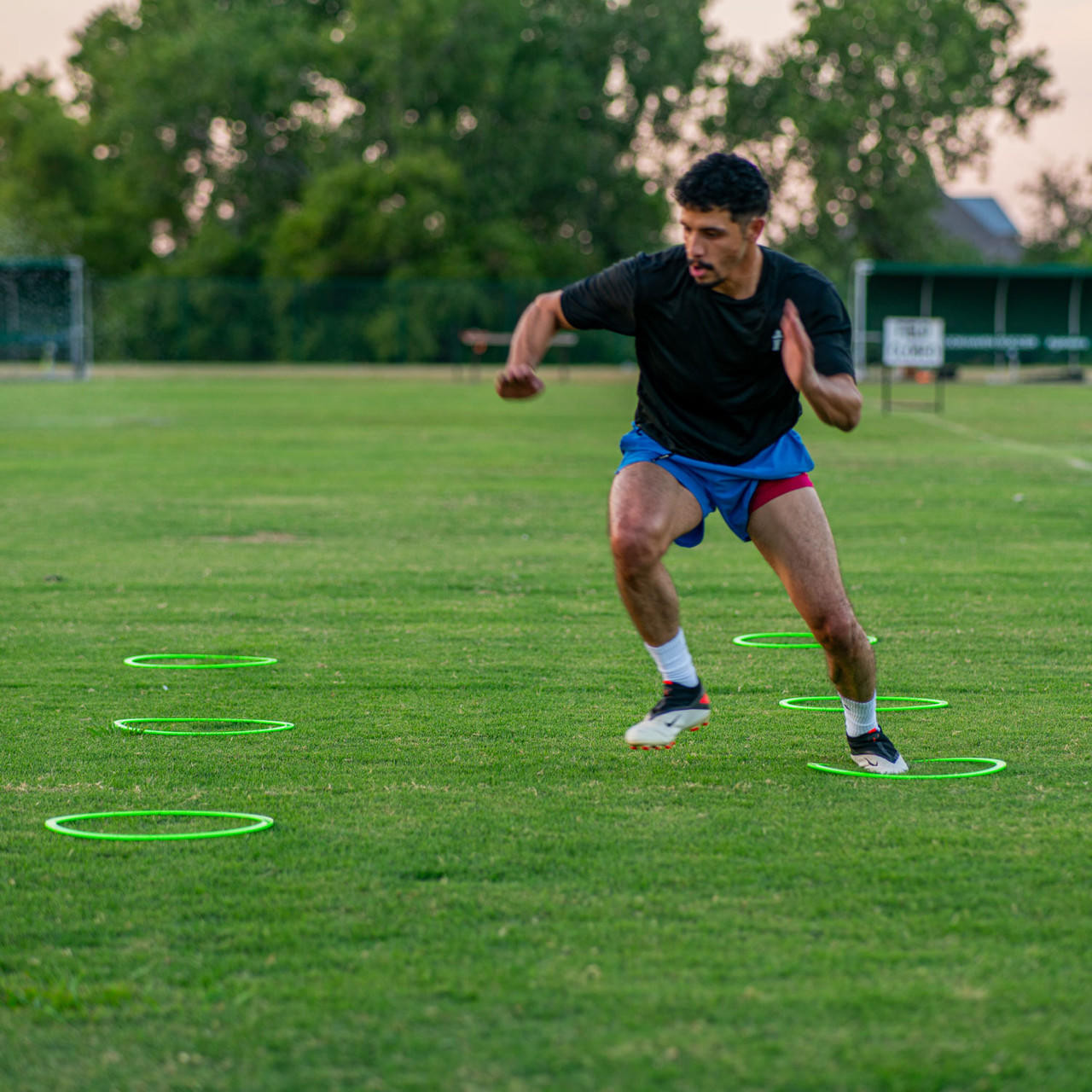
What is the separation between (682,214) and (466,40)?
2257 inches

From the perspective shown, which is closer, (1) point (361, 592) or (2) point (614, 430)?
(1) point (361, 592)

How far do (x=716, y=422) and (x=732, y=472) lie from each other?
0.19 meters

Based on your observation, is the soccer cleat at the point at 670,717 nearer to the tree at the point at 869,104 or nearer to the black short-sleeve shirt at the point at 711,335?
the black short-sleeve shirt at the point at 711,335

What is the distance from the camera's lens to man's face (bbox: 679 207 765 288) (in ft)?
16.3

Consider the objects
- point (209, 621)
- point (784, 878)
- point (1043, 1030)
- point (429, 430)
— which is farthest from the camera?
point (429, 430)

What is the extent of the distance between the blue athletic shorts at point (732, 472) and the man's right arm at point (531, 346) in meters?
0.40

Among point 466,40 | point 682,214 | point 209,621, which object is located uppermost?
point 466,40

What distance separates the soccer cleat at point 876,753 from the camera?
517 centimetres

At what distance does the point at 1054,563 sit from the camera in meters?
10.4

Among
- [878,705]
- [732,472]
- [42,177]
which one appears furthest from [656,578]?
[42,177]

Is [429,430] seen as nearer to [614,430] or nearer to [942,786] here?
[614,430]

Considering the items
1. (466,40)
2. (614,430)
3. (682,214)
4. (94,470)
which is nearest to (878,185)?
(466,40)

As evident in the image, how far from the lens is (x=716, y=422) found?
5355 mm

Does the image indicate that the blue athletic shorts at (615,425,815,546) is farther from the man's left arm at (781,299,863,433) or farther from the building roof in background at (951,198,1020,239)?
the building roof in background at (951,198,1020,239)
